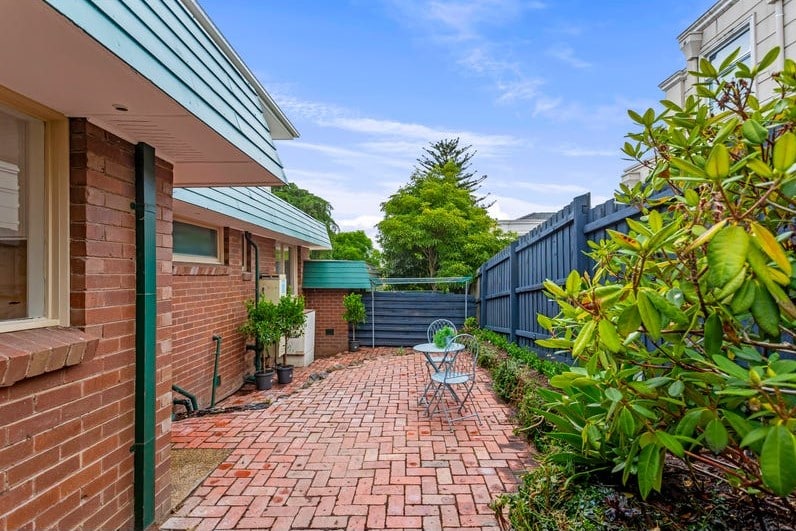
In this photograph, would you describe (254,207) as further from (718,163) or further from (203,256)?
(718,163)

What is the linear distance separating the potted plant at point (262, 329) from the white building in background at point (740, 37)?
18.4 ft

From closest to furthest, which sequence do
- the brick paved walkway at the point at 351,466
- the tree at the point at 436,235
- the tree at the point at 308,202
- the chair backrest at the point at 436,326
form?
the brick paved walkway at the point at 351,466, the chair backrest at the point at 436,326, the tree at the point at 436,235, the tree at the point at 308,202

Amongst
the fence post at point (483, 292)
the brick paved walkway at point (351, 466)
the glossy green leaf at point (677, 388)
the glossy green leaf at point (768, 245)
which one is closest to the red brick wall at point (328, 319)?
the fence post at point (483, 292)

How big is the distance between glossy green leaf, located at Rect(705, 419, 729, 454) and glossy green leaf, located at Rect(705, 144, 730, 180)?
27.2 inches

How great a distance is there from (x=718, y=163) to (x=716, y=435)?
0.74m

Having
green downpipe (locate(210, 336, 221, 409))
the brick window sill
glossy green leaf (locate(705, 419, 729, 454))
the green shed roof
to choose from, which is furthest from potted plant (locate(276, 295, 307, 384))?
glossy green leaf (locate(705, 419, 729, 454))

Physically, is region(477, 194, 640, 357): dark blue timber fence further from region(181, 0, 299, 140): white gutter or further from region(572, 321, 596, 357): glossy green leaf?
region(181, 0, 299, 140): white gutter

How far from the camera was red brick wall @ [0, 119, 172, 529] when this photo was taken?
5.30ft

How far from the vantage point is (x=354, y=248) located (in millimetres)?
25984

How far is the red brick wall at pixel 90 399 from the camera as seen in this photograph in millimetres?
1615

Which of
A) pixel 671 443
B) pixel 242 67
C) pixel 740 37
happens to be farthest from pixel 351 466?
pixel 740 37

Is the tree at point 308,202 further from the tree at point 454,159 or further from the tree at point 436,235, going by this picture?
the tree at point 454,159

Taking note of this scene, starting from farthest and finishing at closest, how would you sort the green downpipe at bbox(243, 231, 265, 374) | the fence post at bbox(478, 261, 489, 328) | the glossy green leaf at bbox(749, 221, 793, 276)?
1. the fence post at bbox(478, 261, 489, 328)
2. the green downpipe at bbox(243, 231, 265, 374)
3. the glossy green leaf at bbox(749, 221, 793, 276)

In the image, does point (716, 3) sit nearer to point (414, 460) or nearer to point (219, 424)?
point (414, 460)
